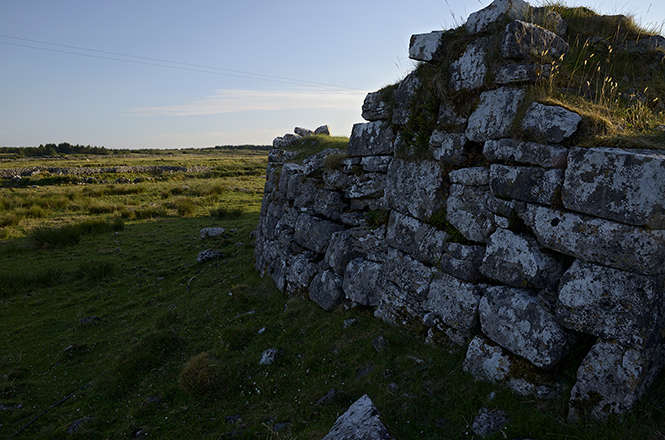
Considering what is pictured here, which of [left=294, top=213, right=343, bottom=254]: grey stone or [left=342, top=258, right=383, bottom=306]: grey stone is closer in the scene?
[left=342, top=258, right=383, bottom=306]: grey stone

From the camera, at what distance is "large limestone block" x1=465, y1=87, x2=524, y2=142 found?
494 centimetres

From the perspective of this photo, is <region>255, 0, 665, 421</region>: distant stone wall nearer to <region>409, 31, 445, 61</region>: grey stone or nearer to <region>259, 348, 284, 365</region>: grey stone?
<region>409, 31, 445, 61</region>: grey stone

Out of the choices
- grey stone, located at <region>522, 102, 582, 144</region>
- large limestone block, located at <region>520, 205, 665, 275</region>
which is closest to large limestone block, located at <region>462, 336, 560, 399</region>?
large limestone block, located at <region>520, 205, 665, 275</region>

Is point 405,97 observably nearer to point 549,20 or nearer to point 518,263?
point 549,20

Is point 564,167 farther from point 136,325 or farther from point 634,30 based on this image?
point 136,325

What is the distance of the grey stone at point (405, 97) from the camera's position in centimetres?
691

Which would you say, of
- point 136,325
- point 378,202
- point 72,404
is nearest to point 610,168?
point 378,202

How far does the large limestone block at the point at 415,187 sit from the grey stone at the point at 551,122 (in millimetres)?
1701

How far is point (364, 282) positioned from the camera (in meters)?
7.38

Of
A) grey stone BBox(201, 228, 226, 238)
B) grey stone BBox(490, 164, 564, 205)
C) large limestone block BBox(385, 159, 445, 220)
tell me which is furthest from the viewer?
grey stone BBox(201, 228, 226, 238)

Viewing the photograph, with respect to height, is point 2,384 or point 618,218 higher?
point 618,218

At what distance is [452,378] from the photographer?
16.1ft

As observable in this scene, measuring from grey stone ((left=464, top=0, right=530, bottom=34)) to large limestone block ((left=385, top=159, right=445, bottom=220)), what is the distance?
2.23 m

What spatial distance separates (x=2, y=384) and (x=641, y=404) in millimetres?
10817
